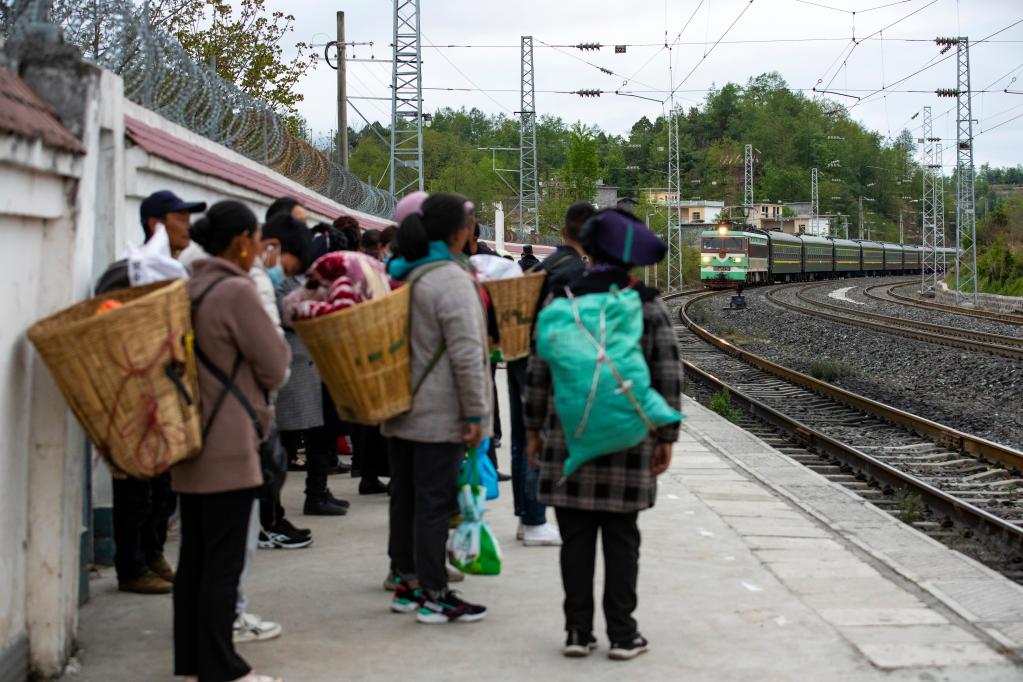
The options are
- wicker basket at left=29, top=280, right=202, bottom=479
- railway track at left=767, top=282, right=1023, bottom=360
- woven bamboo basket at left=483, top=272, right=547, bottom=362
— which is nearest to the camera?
wicker basket at left=29, top=280, right=202, bottom=479

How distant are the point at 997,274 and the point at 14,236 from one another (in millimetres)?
50020

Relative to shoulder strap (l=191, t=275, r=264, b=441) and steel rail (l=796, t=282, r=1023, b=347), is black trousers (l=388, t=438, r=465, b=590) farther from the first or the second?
steel rail (l=796, t=282, r=1023, b=347)

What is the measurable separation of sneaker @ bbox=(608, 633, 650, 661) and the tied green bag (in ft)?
2.48

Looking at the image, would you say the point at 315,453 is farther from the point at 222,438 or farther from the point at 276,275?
the point at 222,438

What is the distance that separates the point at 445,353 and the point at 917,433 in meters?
9.84

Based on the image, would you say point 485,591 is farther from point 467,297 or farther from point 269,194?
point 269,194

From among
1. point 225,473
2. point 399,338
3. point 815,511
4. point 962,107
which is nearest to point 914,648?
point 399,338

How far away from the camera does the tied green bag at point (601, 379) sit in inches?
200

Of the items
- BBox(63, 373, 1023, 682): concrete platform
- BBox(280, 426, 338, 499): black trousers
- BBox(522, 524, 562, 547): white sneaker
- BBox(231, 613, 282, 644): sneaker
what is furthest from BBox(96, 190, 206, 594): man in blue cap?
BBox(522, 524, 562, 547): white sneaker

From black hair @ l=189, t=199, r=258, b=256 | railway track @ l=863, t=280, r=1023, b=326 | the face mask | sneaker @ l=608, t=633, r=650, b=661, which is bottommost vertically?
sneaker @ l=608, t=633, r=650, b=661

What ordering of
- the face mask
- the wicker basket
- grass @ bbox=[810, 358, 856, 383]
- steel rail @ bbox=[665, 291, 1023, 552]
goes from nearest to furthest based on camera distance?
1. the wicker basket
2. the face mask
3. steel rail @ bbox=[665, 291, 1023, 552]
4. grass @ bbox=[810, 358, 856, 383]

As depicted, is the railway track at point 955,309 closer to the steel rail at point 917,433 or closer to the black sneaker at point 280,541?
the steel rail at point 917,433

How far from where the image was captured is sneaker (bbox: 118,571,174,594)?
20.6ft

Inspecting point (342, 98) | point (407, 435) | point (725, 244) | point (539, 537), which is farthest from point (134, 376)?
point (725, 244)
